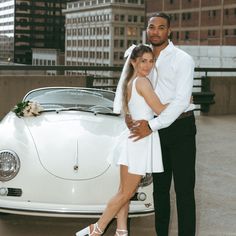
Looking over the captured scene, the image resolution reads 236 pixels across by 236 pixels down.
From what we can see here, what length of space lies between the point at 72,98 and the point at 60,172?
1948 millimetres

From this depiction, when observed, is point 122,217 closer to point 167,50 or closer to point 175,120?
point 175,120

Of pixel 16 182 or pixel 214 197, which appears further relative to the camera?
pixel 214 197

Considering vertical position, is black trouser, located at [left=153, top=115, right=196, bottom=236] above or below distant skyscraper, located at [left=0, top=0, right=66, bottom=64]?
below

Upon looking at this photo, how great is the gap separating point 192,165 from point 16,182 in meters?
1.53

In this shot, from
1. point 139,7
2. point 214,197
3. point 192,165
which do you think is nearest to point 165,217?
point 192,165

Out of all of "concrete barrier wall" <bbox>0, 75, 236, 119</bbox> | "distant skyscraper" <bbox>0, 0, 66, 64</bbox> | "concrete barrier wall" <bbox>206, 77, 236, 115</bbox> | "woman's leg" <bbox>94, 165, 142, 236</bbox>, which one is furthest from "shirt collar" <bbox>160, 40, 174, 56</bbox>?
"distant skyscraper" <bbox>0, 0, 66, 64</bbox>

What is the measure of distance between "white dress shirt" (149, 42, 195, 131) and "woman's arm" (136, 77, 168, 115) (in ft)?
0.22

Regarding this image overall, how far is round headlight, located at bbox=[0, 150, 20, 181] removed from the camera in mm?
4270

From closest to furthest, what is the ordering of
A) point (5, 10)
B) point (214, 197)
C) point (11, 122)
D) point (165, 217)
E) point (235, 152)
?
1. point (165, 217)
2. point (11, 122)
3. point (214, 197)
4. point (235, 152)
5. point (5, 10)

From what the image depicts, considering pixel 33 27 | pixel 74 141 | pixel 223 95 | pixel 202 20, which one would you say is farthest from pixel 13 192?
pixel 33 27

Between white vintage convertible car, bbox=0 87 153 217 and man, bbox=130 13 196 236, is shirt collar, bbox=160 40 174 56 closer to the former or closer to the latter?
man, bbox=130 13 196 236

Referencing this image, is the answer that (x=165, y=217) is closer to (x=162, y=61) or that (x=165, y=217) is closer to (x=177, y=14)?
(x=162, y=61)

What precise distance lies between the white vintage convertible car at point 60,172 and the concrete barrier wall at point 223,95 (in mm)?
8952

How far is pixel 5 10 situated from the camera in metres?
198
